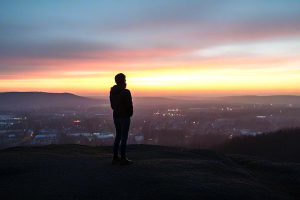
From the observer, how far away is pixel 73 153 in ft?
33.0

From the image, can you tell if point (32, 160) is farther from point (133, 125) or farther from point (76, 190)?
point (133, 125)

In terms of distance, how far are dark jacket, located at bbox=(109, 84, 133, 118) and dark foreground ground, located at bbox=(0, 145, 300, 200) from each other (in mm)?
1665

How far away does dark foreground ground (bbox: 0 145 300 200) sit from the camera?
5613 mm

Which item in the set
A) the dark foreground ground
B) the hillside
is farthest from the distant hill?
the dark foreground ground

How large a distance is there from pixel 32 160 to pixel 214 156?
6.96m

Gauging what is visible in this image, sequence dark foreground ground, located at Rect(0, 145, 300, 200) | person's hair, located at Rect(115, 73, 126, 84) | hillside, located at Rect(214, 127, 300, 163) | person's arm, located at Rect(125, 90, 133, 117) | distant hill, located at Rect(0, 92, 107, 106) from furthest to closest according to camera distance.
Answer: distant hill, located at Rect(0, 92, 107, 106), hillside, located at Rect(214, 127, 300, 163), person's hair, located at Rect(115, 73, 126, 84), person's arm, located at Rect(125, 90, 133, 117), dark foreground ground, located at Rect(0, 145, 300, 200)

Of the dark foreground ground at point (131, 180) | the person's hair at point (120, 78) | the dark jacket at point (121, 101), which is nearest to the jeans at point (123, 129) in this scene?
the dark jacket at point (121, 101)

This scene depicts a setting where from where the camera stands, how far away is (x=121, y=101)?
766 centimetres

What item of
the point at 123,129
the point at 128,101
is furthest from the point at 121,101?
the point at 123,129

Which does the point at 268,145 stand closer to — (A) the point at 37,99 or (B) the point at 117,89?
(B) the point at 117,89

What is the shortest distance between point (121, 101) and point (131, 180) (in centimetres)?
243

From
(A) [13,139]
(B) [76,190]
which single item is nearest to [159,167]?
(B) [76,190]

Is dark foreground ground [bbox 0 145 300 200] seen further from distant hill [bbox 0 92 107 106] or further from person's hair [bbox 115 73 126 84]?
distant hill [bbox 0 92 107 106]

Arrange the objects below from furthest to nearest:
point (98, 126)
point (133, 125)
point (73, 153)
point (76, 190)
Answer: point (133, 125), point (98, 126), point (73, 153), point (76, 190)
